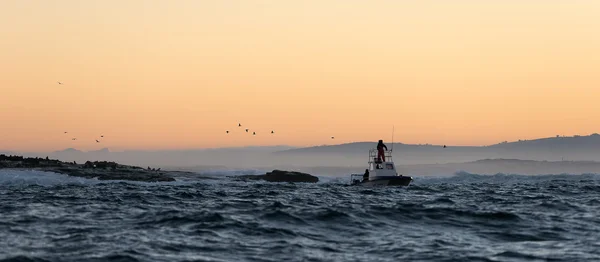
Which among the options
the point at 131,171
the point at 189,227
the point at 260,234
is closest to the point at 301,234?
the point at 260,234

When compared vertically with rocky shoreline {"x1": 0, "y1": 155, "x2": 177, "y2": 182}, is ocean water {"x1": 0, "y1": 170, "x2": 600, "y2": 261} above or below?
below

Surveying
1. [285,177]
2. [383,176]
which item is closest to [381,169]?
[383,176]

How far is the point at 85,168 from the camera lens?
82250 mm

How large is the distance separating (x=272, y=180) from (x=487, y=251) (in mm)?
68114

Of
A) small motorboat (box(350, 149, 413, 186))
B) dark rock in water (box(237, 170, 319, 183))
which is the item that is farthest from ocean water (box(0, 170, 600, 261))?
dark rock in water (box(237, 170, 319, 183))

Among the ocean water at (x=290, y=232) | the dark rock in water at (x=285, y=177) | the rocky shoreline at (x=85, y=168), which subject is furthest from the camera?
the dark rock in water at (x=285, y=177)

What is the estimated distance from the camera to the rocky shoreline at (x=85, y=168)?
75250 mm

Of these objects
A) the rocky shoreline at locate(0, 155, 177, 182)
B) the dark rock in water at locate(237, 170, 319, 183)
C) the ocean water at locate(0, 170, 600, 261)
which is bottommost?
the ocean water at locate(0, 170, 600, 261)

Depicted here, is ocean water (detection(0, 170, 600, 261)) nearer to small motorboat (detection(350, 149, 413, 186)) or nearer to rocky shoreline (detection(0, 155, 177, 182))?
small motorboat (detection(350, 149, 413, 186))

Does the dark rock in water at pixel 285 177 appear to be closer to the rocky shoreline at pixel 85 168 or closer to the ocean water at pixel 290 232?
the rocky shoreline at pixel 85 168

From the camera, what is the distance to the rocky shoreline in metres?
75.2

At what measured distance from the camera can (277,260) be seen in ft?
63.8

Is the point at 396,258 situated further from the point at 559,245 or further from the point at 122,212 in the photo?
the point at 122,212

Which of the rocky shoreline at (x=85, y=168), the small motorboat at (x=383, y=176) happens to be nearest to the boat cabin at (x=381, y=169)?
the small motorboat at (x=383, y=176)
